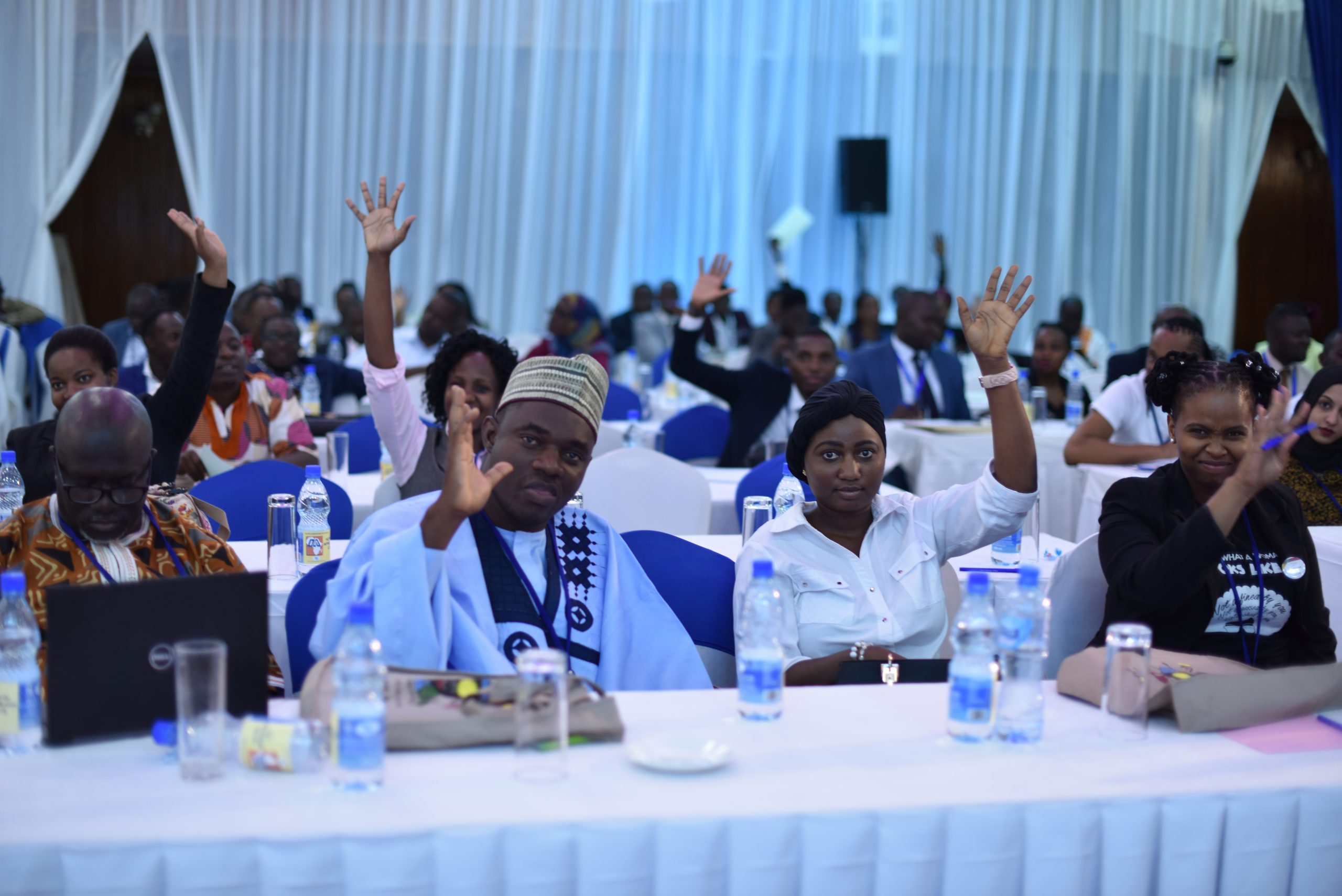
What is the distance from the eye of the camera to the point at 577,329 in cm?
1016

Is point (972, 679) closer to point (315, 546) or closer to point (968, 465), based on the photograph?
point (315, 546)

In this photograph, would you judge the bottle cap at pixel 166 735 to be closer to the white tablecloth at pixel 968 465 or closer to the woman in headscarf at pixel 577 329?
the white tablecloth at pixel 968 465

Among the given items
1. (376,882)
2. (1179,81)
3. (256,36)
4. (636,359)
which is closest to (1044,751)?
(376,882)

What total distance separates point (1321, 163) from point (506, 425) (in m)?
15.9

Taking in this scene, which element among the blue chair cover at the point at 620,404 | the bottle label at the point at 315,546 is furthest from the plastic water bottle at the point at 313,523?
the blue chair cover at the point at 620,404

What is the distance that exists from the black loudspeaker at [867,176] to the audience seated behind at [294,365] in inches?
253

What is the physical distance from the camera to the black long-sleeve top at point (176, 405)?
3463mm

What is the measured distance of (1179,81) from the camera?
1277 centimetres

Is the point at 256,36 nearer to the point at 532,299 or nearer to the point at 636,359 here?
the point at 532,299

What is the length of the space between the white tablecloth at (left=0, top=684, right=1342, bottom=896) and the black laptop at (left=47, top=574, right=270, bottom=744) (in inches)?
2.0

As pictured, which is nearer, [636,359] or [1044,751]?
[1044,751]

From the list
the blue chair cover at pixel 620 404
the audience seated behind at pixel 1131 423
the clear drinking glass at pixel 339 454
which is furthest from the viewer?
the blue chair cover at pixel 620 404

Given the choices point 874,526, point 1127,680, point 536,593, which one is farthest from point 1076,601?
point 536,593

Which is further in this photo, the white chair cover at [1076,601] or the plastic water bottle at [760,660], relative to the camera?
the white chair cover at [1076,601]
